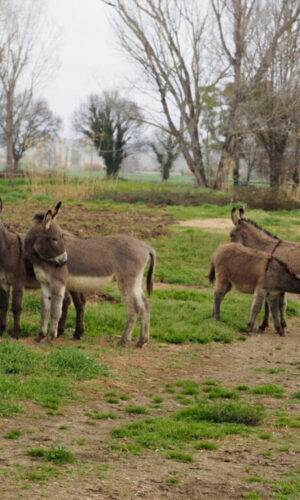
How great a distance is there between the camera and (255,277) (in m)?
11.2

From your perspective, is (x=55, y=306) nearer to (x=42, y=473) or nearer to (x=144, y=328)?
(x=144, y=328)

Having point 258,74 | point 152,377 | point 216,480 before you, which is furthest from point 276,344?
point 258,74

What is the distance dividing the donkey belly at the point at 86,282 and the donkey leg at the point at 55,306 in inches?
8.6

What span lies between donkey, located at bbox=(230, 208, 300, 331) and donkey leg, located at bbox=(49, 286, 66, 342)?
3.88 metres

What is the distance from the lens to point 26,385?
280 inches

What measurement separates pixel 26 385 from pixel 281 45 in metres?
30.9

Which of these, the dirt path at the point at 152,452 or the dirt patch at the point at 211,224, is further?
the dirt patch at the point at 211,224

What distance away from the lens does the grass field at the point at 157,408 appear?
5078mm

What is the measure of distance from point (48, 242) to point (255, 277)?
3701mm

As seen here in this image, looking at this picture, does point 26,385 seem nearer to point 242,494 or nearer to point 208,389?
point 208,389

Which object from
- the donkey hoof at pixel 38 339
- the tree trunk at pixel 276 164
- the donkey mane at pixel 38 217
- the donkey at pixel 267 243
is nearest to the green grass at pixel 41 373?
the donkey hoof at pixel 38 339

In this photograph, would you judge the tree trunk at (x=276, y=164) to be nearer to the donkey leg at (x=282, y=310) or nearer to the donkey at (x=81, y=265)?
the donkey leg at (x=282, y=310)

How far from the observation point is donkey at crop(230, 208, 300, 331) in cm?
1173

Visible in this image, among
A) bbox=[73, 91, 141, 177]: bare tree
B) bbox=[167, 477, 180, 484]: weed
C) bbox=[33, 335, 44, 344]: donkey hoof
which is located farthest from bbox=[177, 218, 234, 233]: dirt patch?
bbox=[73, 91, 141, 177]: bare tree
